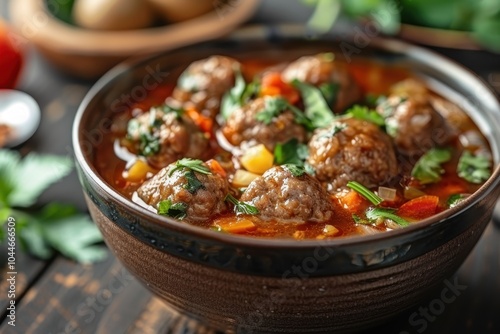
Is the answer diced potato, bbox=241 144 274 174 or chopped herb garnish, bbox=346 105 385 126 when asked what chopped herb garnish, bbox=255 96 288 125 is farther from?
chopped herb garnish, bbox=346 105 385 126

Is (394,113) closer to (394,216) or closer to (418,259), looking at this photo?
(394,216)

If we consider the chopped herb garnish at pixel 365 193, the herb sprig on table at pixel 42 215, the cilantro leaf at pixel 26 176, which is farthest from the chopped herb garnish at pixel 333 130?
the cilantro leaf at pixel 26 176

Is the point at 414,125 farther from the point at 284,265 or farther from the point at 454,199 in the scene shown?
the point at 284,265

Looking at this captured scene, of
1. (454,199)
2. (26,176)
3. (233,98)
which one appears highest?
(454,199)

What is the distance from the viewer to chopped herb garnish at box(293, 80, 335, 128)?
326 cm

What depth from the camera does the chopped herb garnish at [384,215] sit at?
2.69m

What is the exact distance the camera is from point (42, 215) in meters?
3.70

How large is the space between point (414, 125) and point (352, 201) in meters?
0.60

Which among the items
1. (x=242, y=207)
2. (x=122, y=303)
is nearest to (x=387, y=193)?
(x=242, y=207)

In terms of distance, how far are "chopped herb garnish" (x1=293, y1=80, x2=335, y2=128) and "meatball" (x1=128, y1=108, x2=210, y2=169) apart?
49cm

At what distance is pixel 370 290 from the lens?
2.48 metres

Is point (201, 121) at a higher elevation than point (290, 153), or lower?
lower

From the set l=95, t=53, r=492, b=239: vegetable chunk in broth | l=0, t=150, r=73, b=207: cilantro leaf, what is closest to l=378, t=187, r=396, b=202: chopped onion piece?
l=95, t=53, r=492, b=239: vegetable chunk in broth

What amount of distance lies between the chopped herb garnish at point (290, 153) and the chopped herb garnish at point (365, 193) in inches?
10.4
